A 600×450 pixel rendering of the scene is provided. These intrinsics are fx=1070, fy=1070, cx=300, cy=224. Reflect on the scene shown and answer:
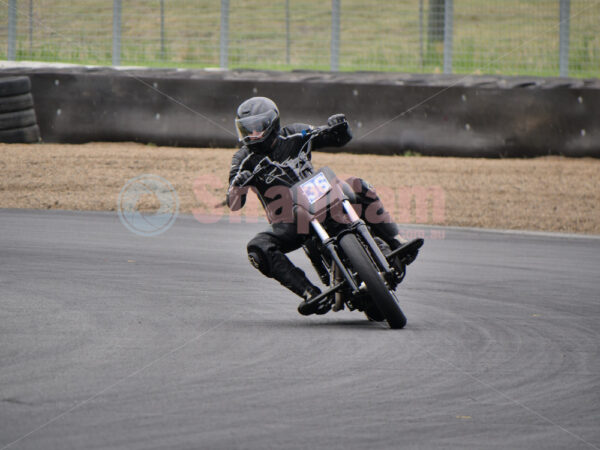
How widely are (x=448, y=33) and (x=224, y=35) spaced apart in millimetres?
3867

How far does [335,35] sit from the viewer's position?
1836 cm

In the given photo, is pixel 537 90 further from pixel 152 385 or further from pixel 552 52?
pixel 152 385

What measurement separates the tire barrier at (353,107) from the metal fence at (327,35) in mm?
2052

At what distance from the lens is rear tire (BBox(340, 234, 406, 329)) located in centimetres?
679

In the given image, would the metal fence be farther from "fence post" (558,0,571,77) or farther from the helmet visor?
the helmet visor

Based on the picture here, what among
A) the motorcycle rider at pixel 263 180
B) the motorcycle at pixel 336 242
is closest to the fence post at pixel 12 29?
the motorcycle rider at pixel 263 180

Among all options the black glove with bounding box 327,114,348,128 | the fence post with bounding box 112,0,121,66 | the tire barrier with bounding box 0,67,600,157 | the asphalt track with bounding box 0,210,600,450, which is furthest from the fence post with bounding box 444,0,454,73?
the black glove with bounding box 327,114,348,128

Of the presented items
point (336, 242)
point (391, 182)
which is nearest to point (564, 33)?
point (391, 182)

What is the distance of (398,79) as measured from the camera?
1595 cm

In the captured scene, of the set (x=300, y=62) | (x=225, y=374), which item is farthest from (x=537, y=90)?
(x=225, y=374)

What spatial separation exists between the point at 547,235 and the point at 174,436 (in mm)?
8913

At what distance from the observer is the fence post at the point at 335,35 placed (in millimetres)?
18016

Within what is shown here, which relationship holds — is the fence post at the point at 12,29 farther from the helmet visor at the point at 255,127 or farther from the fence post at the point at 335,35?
the helmet visor at the point at 255,127

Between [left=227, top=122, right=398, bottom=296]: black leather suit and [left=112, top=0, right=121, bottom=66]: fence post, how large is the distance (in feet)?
Result: 40.2
